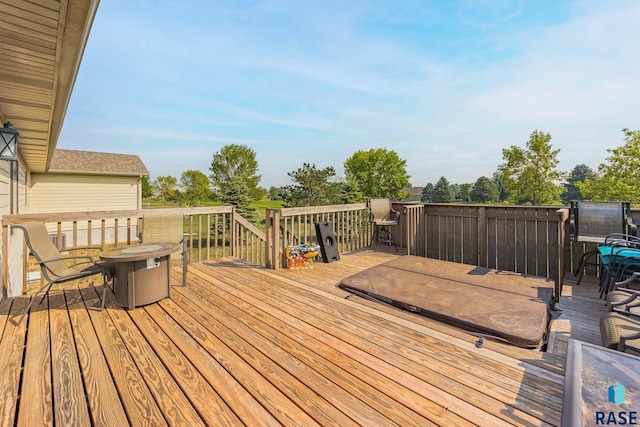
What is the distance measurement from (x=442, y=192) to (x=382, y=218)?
50032 millimetres

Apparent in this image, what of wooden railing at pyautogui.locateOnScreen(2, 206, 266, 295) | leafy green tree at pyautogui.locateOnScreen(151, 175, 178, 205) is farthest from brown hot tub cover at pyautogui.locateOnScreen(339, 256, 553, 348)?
leafy green tree at pyautogui.locateOnScreen(151, 175, 178, 205)

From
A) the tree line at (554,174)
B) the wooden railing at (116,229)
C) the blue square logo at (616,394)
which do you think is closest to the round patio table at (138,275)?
the wooden railing at (116,229)

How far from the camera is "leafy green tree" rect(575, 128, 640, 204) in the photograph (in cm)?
1555

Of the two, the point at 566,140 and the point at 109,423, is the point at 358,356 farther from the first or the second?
the point at 566,140

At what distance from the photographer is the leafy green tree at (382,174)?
30500 millimetres

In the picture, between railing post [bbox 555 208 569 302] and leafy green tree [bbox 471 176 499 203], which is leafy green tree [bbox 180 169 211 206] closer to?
railing post [bbox 555 208 569 302]

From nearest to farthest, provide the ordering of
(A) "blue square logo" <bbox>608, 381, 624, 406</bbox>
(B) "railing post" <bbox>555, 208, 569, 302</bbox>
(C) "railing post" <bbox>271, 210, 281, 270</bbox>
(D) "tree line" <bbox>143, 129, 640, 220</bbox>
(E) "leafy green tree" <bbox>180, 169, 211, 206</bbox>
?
(A) "blue square logo" <bbox>608, 381, 624, 406</bbox> → (B) "railing post" <bbox>555, 208, 569, 302</bbox> → (C) "railing post" <bbox>271, 210, 281, 270</bbox> → (D) "tree line" <bbox>143, 129, 640, 220</bbox> → (E) "leafy green tree" <bbox>180, 169, 211, 206</bbox>

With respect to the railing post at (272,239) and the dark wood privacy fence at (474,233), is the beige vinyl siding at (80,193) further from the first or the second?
the dark wood privacy fence at (474,233)

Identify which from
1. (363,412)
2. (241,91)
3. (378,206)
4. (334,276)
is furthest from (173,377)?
(241,91)

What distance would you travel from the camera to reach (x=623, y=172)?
638 inches

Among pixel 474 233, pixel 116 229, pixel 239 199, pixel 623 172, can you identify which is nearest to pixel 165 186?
pixel 239 199

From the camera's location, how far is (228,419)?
139cm

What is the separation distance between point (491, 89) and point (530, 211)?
6.48 m

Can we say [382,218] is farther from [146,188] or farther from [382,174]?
[146,188]
